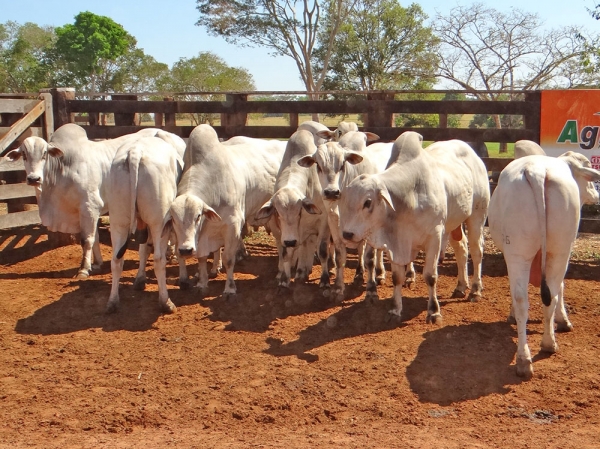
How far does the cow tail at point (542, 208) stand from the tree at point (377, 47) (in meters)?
25.0

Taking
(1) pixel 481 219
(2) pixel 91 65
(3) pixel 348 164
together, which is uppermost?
(2) pixel 91 65

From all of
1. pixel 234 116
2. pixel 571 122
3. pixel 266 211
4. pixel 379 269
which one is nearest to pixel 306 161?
pixel 266 211

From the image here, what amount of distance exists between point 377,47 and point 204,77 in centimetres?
1459

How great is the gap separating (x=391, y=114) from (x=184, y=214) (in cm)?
446

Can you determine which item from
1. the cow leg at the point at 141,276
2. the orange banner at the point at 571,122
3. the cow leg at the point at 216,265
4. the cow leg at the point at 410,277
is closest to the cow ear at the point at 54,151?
the cow leg at the point at 141,276

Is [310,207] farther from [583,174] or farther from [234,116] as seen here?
[234,116]

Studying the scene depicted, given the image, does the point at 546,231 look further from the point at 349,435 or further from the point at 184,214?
the point at 184,214

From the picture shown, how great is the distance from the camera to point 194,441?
4.77 metres

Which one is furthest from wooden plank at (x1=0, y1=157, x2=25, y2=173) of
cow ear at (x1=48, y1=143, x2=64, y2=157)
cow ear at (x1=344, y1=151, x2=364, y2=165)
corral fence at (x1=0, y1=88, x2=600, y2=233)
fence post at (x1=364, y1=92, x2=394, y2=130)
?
fence post at (x1=364, y1=92, x2=394, y2=130)

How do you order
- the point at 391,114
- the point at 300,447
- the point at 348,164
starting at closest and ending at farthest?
the point at 300,447
the point at 348,164
the point at 391,114

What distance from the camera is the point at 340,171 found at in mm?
7633

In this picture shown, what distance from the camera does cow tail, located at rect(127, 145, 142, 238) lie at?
7.56 m

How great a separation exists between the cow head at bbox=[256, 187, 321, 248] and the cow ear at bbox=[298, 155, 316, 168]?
0.32m

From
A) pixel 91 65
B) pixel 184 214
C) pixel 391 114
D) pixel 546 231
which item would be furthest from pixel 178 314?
pixel 91 65
